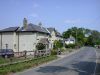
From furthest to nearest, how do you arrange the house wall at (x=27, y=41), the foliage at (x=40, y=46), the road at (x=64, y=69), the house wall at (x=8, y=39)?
the house wall at (x=8, y=39)
the house wall at (x=27, y=41)
the foliage at (x=40, y=46)
the road at (x=64, y=69)

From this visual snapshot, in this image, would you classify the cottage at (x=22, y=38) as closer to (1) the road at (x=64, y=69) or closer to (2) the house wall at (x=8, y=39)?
(2) the house wall at (x=8, y=39)

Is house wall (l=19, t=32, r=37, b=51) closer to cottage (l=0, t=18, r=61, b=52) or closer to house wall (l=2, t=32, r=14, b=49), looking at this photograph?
cottage (l=0, t=18, r=61, b=52)

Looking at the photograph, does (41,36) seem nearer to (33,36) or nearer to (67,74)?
(33,36)

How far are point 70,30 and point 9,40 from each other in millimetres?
109749

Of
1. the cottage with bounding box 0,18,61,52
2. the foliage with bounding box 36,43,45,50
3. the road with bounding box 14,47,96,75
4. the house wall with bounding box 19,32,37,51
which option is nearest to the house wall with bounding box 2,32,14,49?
the cottage with bounding box 0,18,61,52

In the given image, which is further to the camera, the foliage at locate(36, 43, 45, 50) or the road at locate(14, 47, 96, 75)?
the foliage at locate(36, 43, 45, 50)

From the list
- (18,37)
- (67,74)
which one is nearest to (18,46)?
(18,37)

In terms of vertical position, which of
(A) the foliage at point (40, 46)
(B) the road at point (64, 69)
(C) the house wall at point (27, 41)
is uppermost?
(C) the house wall at point (27, 41)

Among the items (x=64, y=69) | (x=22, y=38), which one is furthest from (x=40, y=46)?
(x=64, y=69)

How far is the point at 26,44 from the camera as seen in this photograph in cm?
5709

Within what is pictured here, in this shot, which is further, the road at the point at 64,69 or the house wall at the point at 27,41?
the house wall at the point at 27,41

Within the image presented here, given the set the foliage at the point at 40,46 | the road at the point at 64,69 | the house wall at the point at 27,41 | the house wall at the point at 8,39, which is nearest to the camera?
the road at the point at 64,69

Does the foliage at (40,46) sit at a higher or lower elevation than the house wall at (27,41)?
lower

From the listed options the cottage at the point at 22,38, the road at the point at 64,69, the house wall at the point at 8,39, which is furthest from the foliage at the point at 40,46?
the road at the point at 64,69
